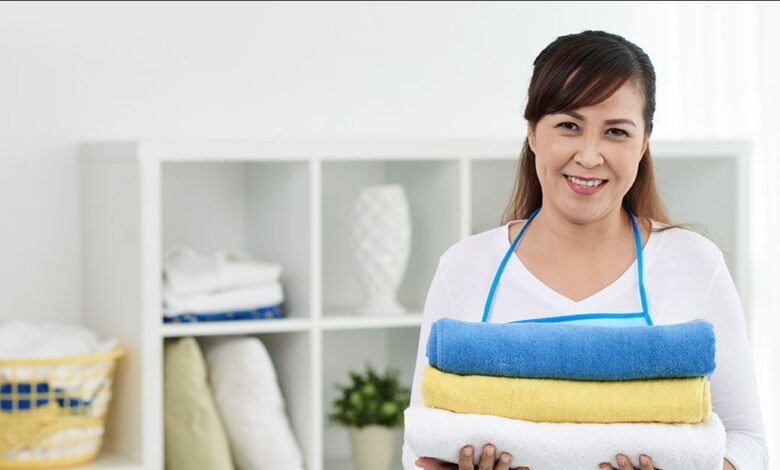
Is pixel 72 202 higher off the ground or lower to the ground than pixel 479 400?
higher

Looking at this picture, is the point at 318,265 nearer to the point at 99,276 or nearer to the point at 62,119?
the point at 99,276

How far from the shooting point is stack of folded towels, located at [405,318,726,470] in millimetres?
1256

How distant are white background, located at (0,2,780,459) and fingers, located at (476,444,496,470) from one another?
1.58m

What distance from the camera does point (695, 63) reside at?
3109 millimetres

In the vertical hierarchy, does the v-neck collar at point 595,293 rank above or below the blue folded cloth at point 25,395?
above

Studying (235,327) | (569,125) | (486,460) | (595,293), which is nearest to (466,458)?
(486,460)

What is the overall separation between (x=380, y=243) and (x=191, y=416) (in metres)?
0.51

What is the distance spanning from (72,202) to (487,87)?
0.99m

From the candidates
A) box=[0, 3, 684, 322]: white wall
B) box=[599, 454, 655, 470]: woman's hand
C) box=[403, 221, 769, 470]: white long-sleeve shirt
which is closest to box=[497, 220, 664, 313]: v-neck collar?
box=[403, 221, 769, 470]: white long-sleeve shirt

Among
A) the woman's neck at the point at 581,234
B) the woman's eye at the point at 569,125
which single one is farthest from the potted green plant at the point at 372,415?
the woman's eye at the point at 569,125

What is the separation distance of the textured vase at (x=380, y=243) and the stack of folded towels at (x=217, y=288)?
0.57ft

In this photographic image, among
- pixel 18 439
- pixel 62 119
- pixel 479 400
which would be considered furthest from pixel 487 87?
pixel 479 400

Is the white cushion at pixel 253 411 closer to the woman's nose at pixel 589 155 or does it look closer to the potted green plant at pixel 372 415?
the potted green plant at pixel 372 415

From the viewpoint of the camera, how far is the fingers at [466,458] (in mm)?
1278
